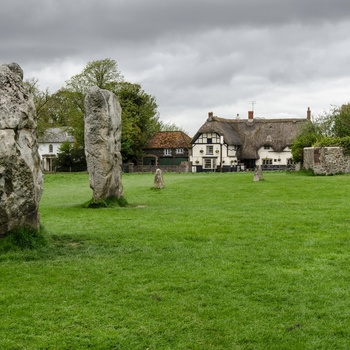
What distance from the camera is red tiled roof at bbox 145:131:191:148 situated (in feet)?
241

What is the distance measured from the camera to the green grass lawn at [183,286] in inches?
223

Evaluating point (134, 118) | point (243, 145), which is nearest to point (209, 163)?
point (243, 145)

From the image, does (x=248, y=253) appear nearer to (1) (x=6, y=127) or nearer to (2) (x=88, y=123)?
(1) (x=6, y=127)

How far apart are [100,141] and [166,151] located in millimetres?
55769

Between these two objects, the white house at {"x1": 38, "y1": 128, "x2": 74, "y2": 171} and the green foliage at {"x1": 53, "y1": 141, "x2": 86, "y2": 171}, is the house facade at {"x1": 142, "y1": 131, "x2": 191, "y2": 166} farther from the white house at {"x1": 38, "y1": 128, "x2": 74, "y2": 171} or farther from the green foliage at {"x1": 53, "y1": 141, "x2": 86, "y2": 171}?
the white house at {"x1": 38, "y1": 128, "x2": 74, "y2": 171}

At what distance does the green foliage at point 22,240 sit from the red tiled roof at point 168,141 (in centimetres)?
6330

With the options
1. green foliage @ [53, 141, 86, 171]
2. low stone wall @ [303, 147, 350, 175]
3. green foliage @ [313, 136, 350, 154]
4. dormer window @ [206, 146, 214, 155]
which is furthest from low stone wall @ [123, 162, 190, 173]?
low stone wall @ [303, 147, 350, 175]

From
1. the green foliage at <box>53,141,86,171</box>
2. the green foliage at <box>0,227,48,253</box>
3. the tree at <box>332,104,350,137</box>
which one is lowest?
the green foliage at <box>0,227,48,253</box>

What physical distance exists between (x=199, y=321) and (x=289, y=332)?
3.57 ft

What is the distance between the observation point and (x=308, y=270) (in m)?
8.02

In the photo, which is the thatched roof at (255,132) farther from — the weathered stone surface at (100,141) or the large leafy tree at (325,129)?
the weathered stone surface at (100,141)

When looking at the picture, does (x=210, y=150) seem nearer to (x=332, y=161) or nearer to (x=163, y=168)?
(x=163, y=168)

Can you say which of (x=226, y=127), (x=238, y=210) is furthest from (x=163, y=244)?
(x=226, y=127)

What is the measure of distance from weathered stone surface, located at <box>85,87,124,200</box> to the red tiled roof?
54780 mm
